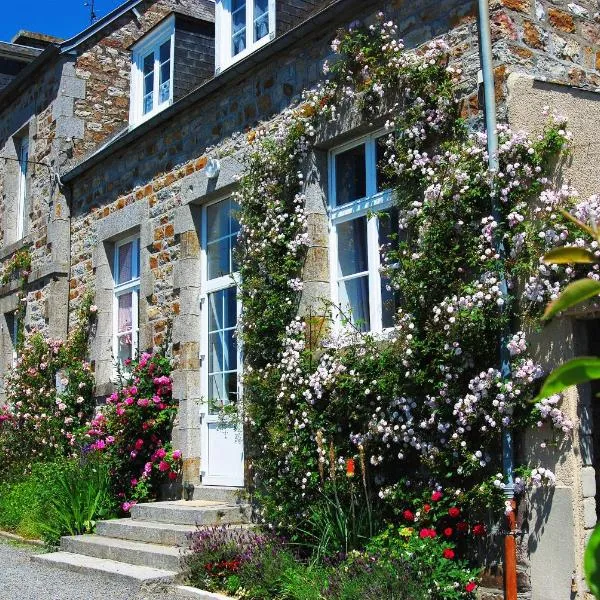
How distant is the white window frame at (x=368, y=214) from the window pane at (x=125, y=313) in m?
3.92

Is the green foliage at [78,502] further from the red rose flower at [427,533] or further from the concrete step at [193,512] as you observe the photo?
the red rose flower at [427,533]

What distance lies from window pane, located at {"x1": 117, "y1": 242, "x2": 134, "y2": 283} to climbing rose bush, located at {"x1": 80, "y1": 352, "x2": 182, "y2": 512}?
1.50m

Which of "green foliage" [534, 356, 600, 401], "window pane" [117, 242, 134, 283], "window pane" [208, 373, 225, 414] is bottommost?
"green foliage" [534, 356, 600, 401]

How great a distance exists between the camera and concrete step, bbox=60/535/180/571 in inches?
266

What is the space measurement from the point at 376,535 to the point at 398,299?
172cm

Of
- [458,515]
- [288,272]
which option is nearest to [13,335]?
[288,272]

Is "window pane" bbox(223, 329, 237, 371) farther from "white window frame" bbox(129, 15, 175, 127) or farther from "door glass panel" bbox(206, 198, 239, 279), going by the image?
"white window frame" bbox(129, 15, 175, 127)

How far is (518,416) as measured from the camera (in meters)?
5.21

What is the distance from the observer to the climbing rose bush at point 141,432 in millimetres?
8812

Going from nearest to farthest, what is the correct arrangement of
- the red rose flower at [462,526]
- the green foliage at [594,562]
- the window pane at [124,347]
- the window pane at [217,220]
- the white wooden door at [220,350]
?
the green foliage at [594,562]
the red rose flower at [462,526]
the white wooden door at [220,350]
the window pane at [217,220]
the window pane at [124,347]

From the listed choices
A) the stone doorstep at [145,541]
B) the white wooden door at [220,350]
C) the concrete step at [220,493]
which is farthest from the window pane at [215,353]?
the stone doorstep at [145,541]

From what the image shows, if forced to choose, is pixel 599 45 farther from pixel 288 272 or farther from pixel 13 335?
pixel 13 335

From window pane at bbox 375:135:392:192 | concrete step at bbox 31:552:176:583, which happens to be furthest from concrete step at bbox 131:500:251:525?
window pane at bbox 375:135:392:192

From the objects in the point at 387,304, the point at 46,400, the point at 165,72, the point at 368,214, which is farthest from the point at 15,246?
the point at 387,304
